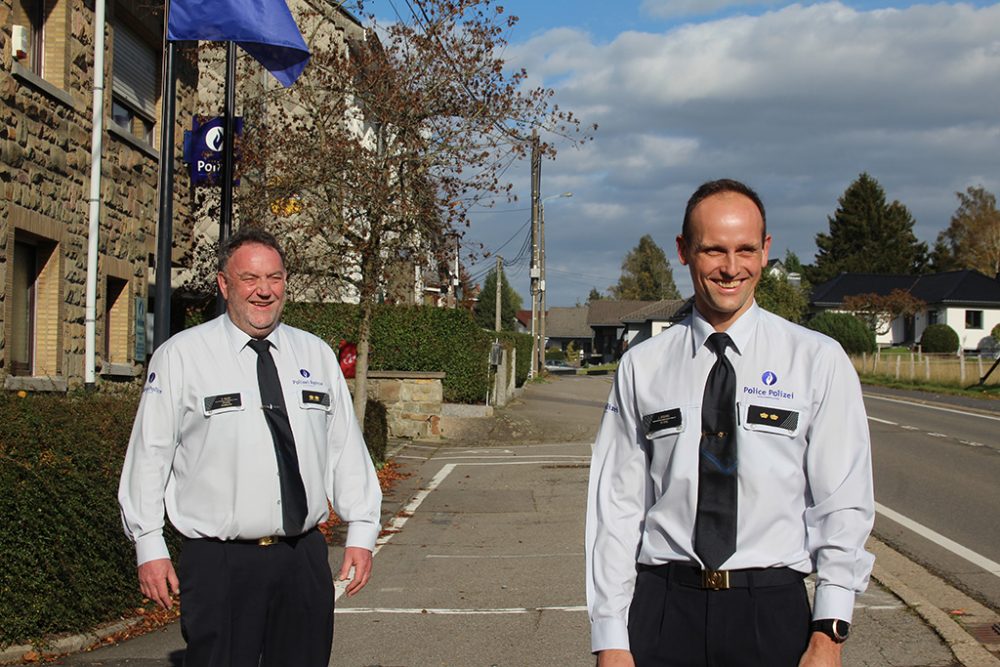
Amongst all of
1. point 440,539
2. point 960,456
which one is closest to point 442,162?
point 440,539

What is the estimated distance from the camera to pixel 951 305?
77.1m

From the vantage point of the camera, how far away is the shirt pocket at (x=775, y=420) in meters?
3.03

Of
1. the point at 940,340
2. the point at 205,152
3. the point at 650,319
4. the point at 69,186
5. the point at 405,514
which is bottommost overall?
the point at 405,514

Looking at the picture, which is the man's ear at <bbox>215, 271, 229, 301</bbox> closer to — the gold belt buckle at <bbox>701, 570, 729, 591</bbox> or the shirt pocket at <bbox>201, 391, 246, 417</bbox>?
the shirt pocket at <bbox>201, 391, 246, 417</bbox>

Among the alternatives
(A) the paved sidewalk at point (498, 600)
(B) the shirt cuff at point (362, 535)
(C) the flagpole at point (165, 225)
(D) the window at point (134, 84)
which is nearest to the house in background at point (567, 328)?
(D) the window at point (134, 84)

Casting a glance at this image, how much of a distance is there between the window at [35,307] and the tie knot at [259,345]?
8336 mm

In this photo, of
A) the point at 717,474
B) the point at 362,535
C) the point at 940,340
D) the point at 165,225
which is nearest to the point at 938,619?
the point at 362,535

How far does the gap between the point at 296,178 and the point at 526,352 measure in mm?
26131

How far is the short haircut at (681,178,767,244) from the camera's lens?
10.6 ft

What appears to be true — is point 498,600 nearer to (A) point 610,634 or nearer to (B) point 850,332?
(A) point 610,634

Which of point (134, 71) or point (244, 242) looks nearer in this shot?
point (244, 242)

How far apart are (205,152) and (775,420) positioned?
967cm

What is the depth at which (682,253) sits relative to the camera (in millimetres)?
3346

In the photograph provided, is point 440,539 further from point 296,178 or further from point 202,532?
point 202,532
